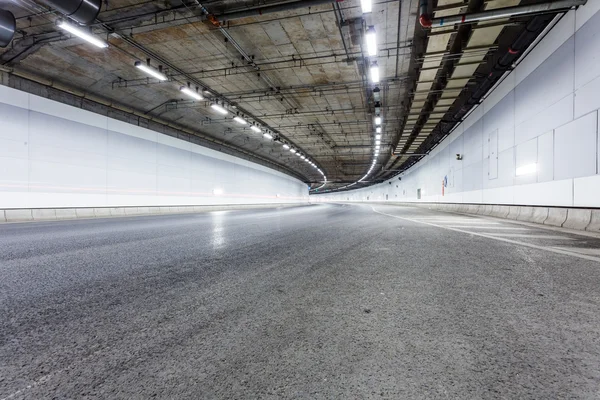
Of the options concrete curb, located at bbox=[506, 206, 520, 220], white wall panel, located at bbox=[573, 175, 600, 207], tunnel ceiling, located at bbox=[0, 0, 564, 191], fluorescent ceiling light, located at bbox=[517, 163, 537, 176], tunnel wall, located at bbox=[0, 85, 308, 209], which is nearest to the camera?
white wall panel, located at bbox=[573, 175, 600, 207]

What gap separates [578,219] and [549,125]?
12.3 feet

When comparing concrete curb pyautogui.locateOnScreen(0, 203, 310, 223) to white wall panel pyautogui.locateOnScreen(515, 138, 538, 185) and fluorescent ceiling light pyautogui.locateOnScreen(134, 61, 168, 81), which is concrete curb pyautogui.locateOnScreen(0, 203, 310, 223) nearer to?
fluorescent ceiling light pyautogui.locateOnScreen(134, 61, 168, 81)

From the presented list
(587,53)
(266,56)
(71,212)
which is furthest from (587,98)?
(71,212)

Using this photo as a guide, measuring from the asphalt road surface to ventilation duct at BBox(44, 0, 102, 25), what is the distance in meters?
7.21

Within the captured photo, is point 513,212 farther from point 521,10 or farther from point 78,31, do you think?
point 78,31

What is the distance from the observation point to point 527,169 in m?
11.6

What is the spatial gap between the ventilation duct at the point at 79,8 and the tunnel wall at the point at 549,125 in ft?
46.0

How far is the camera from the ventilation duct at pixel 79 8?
24.1 ft

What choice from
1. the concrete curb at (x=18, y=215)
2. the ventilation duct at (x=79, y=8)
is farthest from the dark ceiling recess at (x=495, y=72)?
the concrete curb at (x=18, y=215)

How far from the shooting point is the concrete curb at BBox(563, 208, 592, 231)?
799cm

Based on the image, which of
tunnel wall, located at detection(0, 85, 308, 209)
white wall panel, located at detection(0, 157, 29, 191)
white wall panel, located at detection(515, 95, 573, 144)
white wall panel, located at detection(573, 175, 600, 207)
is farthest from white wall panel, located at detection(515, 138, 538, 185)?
white wall panel, located at detection(0, 157, 29, 191)

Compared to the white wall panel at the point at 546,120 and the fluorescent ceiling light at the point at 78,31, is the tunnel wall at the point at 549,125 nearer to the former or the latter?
the white wall panel at the point at 546,120

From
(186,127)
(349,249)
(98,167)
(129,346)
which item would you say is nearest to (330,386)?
(129,346)

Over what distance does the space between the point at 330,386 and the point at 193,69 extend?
57.7ft
